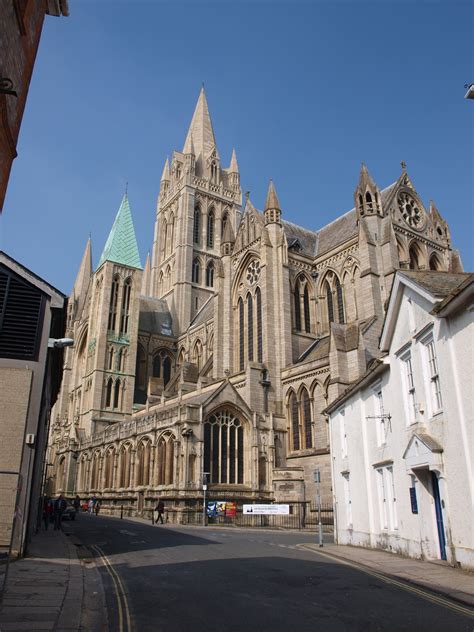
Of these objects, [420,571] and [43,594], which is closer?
[43,594]

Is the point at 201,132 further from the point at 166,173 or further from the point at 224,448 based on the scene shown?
the point at 224,448

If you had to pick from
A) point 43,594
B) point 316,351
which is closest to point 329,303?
point 316,351

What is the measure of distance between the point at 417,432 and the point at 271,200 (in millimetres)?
34860

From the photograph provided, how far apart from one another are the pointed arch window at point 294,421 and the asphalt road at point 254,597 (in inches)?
916

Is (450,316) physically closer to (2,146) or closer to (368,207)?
(2,146)

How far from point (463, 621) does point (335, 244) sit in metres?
39.0

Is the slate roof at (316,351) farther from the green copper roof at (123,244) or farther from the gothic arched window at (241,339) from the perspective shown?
the green copper roof at (123,244)

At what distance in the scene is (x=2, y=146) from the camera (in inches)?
342

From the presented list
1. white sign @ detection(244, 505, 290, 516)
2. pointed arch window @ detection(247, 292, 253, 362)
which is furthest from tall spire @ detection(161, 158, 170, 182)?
white sign @ detection(244, 505, 290, 516)

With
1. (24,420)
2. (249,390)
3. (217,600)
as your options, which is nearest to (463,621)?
(217,600)

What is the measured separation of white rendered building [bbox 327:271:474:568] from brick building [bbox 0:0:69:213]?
885 cm

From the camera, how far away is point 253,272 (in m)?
46.1

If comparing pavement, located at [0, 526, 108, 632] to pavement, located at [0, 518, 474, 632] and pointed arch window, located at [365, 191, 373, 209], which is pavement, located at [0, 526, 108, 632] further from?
pointed arch window, located at [365, 191, 373, 209]

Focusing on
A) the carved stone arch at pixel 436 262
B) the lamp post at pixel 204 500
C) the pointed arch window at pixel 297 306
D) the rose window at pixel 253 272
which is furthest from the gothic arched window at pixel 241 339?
the carved stone arch at pixel 436 262
